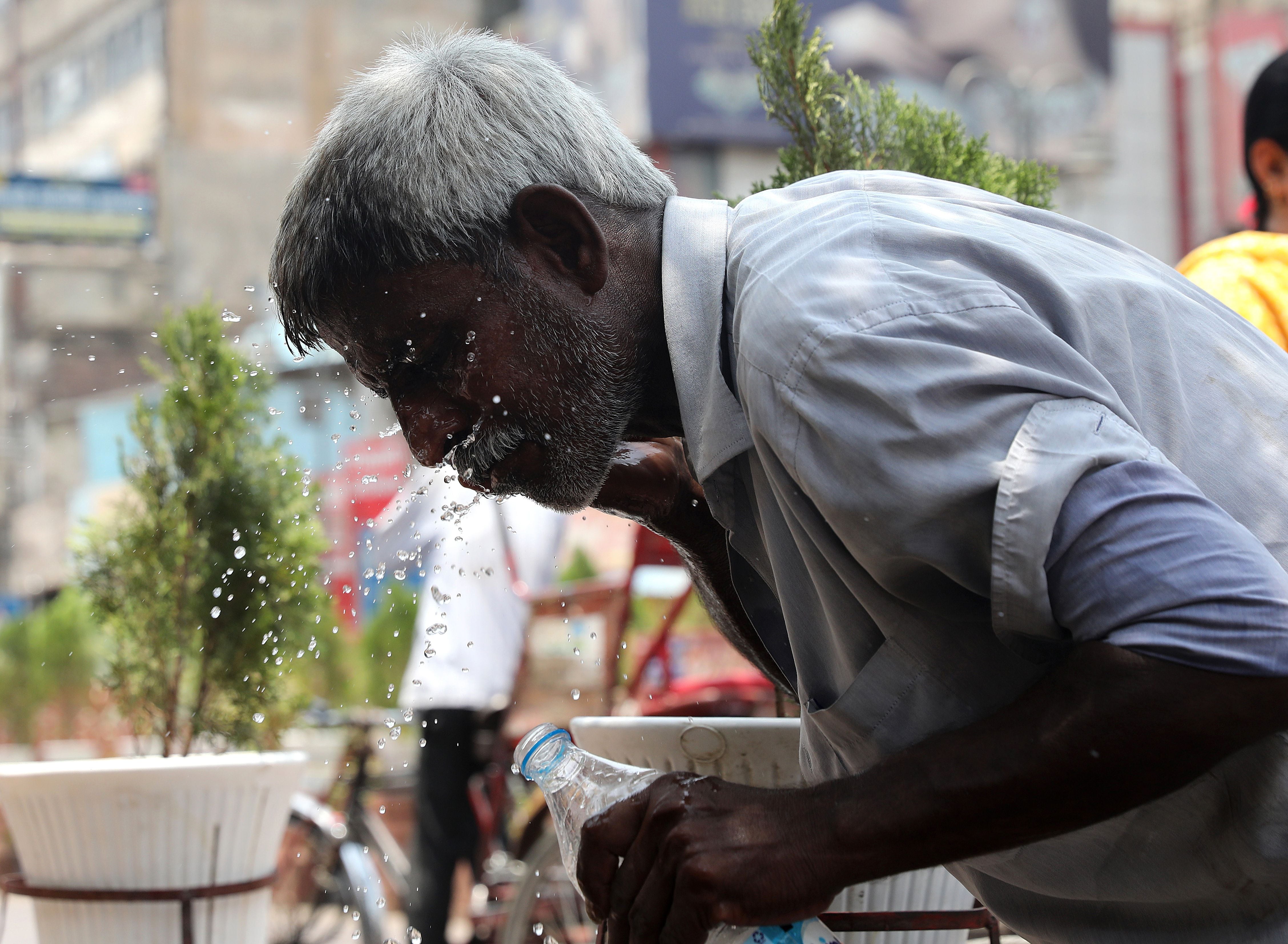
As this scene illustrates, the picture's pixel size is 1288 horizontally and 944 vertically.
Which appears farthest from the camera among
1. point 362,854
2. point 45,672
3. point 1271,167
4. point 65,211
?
point 65,211

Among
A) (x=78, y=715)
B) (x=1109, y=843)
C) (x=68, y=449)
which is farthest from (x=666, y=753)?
(x=68, y=449)

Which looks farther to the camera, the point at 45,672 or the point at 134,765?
the point at 45,672

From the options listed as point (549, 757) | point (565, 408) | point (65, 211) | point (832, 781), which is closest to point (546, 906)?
point (549, 757)

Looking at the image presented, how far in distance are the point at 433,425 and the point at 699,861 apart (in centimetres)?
66

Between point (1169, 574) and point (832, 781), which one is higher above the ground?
point (1169, 574)

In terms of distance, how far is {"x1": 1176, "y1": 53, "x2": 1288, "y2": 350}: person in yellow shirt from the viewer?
101 inches

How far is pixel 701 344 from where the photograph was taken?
1408 mm

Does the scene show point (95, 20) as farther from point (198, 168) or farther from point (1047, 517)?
point (1047, 517)

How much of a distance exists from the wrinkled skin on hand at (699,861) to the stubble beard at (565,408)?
0.48m

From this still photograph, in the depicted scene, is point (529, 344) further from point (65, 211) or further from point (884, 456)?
point (65, 211)

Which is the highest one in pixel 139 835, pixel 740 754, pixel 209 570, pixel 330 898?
pixel 209 570

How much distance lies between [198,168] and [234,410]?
65.6ft

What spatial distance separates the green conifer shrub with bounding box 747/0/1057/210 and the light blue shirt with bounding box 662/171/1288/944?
0.98 m

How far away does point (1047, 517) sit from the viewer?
3.46ft
